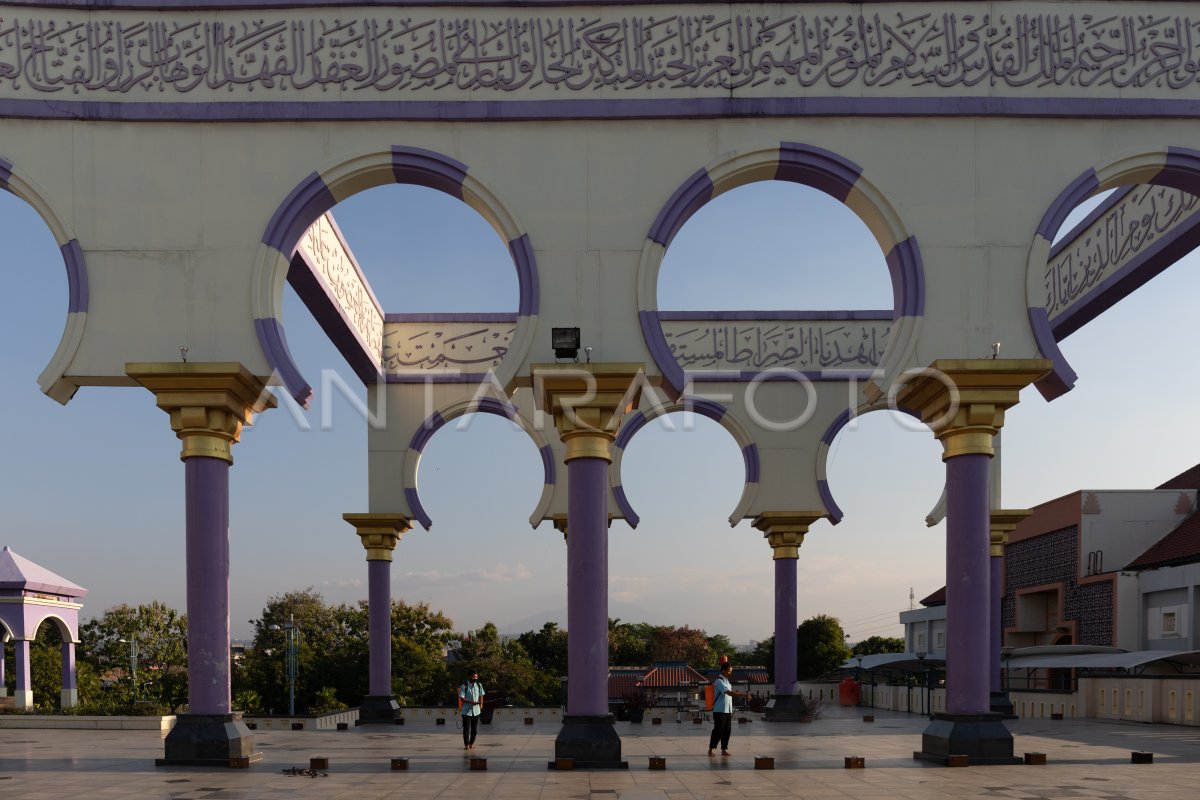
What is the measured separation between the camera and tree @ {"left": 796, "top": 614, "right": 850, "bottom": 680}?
5675 cm

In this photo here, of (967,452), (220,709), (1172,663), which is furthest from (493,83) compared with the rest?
(1172,663)

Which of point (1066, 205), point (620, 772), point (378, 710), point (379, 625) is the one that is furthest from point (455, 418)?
point (1066, 205)

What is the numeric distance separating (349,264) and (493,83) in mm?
6418

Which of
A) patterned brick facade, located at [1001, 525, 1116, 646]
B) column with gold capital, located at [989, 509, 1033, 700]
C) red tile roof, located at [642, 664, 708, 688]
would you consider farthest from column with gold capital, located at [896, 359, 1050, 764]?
red tile roof, located at [642, 664, 708, 688]

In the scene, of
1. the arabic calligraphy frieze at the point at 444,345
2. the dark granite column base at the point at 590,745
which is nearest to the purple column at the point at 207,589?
the dark granite column base at the point at 590,745

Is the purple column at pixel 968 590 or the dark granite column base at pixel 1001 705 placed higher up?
the purple column at pixel 968 590

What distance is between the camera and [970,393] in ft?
37.3

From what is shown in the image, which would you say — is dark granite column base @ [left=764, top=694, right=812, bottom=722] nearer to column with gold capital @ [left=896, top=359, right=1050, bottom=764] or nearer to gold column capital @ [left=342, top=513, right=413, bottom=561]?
gold column capital @ [left=342, top=513, right=413, bottom=561]

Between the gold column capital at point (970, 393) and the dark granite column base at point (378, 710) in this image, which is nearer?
the gold column capital at point (970, 393)

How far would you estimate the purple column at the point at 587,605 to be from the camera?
10883mm

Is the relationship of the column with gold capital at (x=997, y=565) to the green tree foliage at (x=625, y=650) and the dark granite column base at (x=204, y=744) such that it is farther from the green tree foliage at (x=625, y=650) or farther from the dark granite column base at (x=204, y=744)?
the green tree foliage at (x=625, y=650)

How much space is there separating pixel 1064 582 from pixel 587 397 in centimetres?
2549

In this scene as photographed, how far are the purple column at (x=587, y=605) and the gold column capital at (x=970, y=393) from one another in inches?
144

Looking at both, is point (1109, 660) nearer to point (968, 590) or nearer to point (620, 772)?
point (968, 590)
